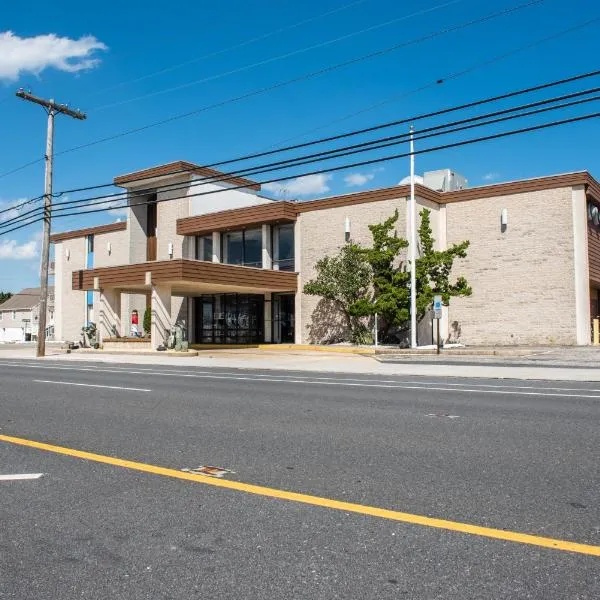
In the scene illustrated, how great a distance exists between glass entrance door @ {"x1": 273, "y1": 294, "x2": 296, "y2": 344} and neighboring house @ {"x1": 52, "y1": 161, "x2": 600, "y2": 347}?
65mm

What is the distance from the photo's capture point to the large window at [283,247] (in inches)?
1403

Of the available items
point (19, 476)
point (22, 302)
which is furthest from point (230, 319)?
point (22, 302)

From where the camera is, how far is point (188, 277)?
2891 cm

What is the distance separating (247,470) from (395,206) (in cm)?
2708

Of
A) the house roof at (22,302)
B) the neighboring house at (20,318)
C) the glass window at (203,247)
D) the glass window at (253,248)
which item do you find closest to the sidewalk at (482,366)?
the glass window at (253,248)

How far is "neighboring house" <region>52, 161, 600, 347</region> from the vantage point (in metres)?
28.8

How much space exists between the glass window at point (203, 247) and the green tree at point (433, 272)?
14086mm

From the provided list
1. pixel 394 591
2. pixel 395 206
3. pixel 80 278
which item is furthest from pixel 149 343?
pixel 394 591

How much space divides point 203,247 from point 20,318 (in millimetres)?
48129

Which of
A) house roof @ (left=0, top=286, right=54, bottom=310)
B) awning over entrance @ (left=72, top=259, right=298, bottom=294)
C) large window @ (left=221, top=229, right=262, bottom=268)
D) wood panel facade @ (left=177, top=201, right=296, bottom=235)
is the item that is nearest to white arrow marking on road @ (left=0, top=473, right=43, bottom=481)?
awning over entrance @ (left=72, top=259, right=298, bottom=294)

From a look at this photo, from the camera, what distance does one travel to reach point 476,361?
20609 millimetres

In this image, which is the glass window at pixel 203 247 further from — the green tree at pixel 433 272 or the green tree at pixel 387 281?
the green tree at pixel 433 272

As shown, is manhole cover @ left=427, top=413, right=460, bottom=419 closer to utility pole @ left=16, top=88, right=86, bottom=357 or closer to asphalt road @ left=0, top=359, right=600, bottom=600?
asphalt road @ left=0, top=359, right=600, bottom=600

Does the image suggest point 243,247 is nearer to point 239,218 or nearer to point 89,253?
point 239,218
